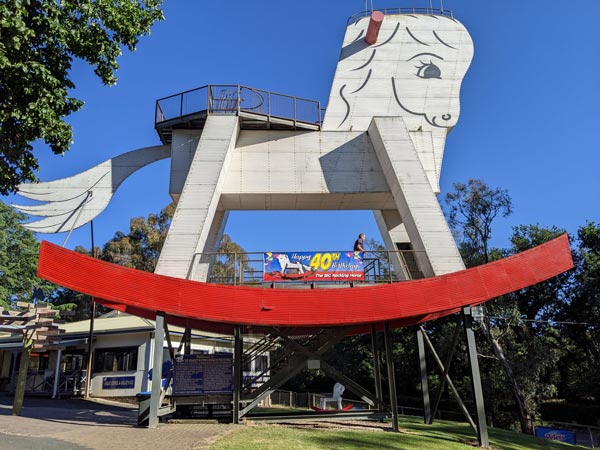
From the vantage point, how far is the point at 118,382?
79.5ft

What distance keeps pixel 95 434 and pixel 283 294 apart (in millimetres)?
5715

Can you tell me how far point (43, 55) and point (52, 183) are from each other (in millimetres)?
8095

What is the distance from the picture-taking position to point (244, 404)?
47.2 feet

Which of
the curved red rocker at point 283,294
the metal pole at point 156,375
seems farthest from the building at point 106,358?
the curved red rocker at point 283,294

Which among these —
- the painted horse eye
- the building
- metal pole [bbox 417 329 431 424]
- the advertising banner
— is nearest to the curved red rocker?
the advertising banner

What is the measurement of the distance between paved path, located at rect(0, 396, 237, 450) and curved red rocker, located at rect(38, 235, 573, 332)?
9.61ft

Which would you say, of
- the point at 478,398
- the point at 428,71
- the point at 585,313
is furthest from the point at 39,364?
the point at 585,313

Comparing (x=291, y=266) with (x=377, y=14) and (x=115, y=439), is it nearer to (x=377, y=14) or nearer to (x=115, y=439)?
(x=115, y=439)

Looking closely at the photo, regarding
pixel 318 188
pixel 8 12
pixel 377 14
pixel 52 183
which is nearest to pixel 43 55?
pixel 8 12

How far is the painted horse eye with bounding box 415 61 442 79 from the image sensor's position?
19.8 m

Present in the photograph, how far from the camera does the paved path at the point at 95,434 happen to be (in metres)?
9.53

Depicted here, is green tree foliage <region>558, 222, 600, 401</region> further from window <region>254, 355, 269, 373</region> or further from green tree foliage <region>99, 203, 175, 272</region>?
green tree foliage <region>99, 203, 175, 272</region>

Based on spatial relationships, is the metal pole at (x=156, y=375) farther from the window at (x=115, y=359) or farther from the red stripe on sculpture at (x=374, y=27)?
the red stripe on sculpture at (x=374, y=27)

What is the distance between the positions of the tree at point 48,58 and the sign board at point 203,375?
691cm
